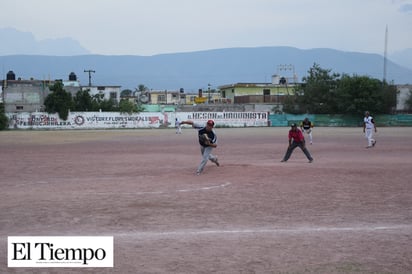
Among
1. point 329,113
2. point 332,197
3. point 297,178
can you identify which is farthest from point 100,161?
point 329,113

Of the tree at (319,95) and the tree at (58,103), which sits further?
the tree at (319,95)

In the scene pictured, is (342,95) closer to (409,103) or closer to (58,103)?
(409,103)

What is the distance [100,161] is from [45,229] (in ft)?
45.0

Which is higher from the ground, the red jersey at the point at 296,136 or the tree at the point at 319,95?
the tree at the point at 319,95

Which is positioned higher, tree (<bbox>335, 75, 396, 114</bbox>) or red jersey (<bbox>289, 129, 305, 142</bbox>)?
tree (<bbox>335, 75, 396, 114</bbox>)

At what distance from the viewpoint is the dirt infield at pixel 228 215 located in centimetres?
738

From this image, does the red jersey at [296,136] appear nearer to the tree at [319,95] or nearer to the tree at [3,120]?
the tree at [3,120]

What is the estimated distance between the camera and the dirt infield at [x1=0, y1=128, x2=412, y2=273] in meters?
7.38

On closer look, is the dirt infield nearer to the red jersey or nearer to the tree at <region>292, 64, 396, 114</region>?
the red jersey

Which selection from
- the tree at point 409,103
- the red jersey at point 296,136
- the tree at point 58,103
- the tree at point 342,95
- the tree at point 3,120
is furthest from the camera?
the tree at point 409,103

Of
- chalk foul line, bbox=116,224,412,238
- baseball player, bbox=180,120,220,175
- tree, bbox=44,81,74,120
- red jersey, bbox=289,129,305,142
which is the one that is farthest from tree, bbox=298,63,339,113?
chalk foul line, bbox=116,224,412,238

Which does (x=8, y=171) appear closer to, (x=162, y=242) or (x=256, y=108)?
(x=162, y=242)

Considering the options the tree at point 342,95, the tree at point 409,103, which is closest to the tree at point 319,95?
the tree at point 342,95

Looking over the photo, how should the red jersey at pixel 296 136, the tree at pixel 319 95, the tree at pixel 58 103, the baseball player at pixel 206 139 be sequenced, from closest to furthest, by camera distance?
the baseball player at pixel 206 139 → the red jersey at pixel 296 136 → the tree at pixel 58 103 → the tree at pixel 319 95
